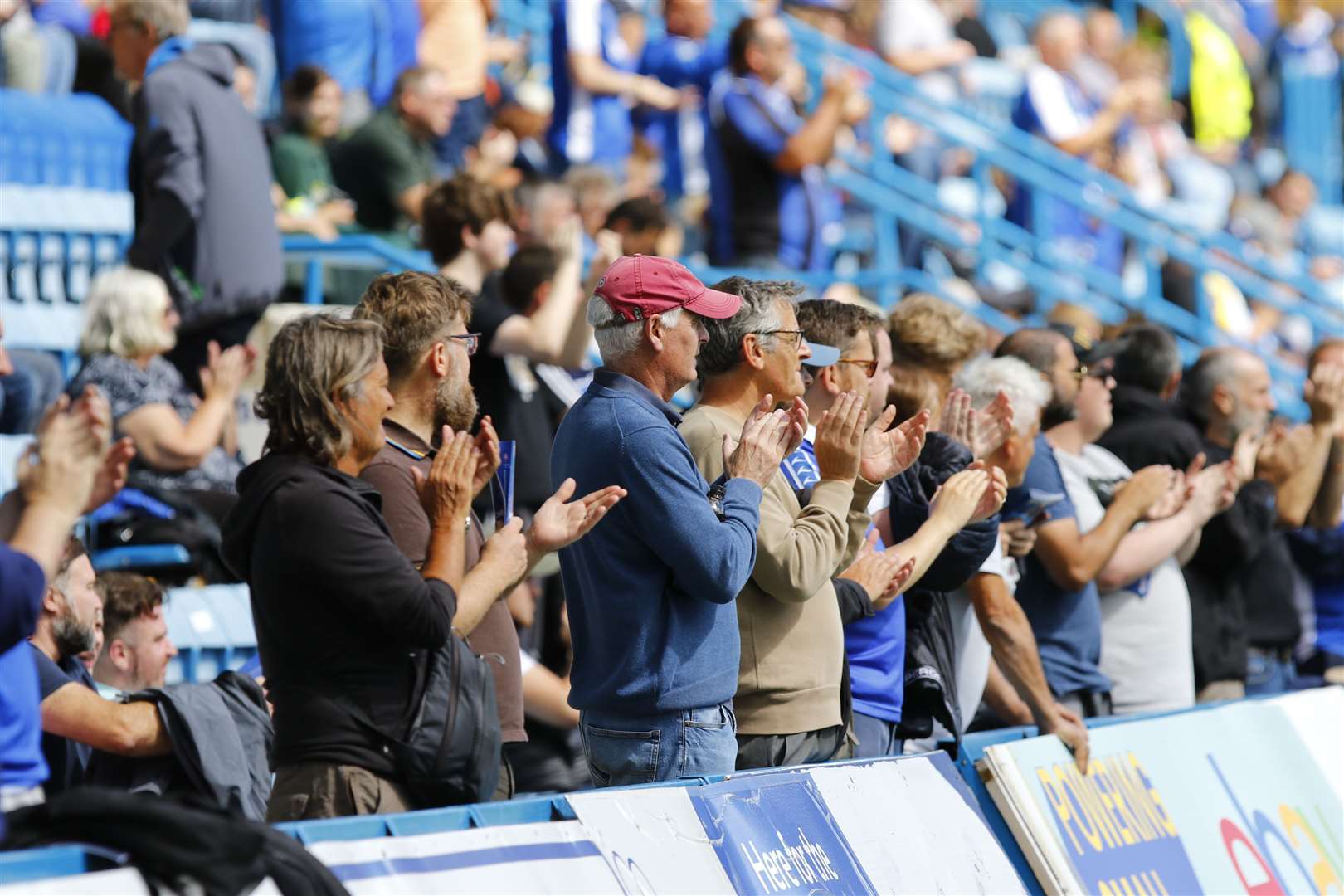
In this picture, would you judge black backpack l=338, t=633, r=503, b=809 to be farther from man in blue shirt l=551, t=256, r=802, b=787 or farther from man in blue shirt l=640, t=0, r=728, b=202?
man in blue shirt l=640, t=0, r=728, b=202

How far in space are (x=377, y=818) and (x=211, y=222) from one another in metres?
4.30

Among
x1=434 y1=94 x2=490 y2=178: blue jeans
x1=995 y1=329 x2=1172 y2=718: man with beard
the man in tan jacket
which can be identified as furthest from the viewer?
x1=434 y1=94 x2=490 y2=178: blue jeans

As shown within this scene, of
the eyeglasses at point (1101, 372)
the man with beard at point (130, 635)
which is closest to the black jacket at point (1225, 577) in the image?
the eyeglasses at point (1101, 372)

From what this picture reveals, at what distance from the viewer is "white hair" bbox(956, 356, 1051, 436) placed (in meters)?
5.87

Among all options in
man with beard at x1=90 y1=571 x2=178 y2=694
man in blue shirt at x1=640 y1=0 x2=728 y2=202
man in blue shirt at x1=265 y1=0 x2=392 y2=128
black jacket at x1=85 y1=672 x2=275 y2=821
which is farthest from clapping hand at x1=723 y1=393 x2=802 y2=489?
man in blue shirt at x1=640 y1=0 x2=728 y2=202

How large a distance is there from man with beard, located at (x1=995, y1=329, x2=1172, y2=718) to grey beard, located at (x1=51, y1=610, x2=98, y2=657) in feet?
9.05

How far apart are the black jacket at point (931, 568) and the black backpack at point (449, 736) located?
171 centimetres

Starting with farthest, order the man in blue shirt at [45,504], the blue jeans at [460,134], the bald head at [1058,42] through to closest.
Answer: the bald head at [1058,42] < the blue jeans at [460,134] < the man in blue shirt at [45,504]

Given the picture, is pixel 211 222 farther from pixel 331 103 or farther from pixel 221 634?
pixel 331 103

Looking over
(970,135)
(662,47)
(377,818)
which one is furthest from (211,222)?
(970,135)

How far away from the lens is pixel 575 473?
433cm

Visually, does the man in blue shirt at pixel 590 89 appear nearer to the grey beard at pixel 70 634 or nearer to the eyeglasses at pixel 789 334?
the eyeglasses at pixel 789 334

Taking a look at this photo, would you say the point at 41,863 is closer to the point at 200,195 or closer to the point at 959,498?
the point at 959,498

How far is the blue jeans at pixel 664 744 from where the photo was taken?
4234mm
